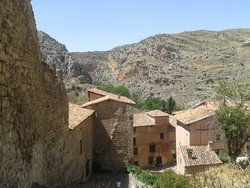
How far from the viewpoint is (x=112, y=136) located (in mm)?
32250

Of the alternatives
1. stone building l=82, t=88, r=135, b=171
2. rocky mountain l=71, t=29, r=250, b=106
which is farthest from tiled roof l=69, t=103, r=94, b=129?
rocky mountain l=71, t=29, r=250, b=106

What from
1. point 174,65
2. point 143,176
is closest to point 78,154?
point 143,176

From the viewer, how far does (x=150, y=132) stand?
51000 millimetres

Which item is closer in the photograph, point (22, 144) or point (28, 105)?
point (22, 144)

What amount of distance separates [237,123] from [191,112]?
12637mm

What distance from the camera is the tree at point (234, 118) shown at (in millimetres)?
35469

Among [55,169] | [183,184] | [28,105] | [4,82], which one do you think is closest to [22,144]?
[28,105]

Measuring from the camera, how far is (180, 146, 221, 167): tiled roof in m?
35.5

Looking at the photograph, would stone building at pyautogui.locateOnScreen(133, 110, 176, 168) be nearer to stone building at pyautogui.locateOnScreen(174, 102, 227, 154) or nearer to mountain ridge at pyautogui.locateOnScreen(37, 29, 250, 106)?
stone building at pyautogui.locateOnScreen(174, 102, 227, 154)

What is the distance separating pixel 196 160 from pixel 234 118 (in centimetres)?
459

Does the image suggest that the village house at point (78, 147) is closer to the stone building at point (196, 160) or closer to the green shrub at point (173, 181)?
the green shrub at point (173, 181)

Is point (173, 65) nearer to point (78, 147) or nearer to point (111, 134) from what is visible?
point (111, 134)

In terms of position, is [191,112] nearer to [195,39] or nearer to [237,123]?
[237,123]

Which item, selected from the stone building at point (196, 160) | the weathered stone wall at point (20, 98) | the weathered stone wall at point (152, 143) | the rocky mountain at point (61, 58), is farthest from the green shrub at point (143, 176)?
the rocky mountain at point (61, 58)
